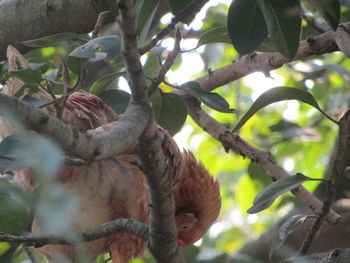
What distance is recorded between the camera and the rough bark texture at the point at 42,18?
2.78m

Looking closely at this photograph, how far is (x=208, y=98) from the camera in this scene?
192 centimetres

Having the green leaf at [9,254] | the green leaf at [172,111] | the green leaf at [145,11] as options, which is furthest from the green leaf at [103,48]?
the green leaf at [9,254]

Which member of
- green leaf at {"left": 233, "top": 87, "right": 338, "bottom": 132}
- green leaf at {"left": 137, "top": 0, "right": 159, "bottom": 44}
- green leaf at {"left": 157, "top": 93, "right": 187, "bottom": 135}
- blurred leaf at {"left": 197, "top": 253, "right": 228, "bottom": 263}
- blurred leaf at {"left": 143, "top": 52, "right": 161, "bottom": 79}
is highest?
green leaf at {"left": 137, "top": 0, "right": 159, "bottom": 44}

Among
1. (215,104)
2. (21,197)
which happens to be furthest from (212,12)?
(21,197)

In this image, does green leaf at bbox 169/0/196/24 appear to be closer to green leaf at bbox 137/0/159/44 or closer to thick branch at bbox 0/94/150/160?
green leaf at bbox 137/0/159/44

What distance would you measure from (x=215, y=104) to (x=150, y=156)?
0.41 m

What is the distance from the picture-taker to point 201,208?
3.21 metres

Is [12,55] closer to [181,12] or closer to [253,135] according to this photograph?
[181,12]

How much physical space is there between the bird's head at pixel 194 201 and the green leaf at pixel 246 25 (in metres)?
1.34

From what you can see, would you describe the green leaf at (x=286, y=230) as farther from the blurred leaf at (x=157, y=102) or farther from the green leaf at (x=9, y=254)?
the green leaf at (x=9, y=254)

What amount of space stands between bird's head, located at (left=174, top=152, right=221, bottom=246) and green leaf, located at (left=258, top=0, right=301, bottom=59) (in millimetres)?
1446

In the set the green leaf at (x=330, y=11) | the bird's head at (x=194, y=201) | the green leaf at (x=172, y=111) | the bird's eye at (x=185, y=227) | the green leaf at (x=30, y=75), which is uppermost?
the green leaf at (x=330, y=11)

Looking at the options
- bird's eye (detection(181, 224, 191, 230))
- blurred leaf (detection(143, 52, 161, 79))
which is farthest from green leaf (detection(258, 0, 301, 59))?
bird's eye (detection(181, 224, 191, 230))

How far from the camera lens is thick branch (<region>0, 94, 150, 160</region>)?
1106mm
